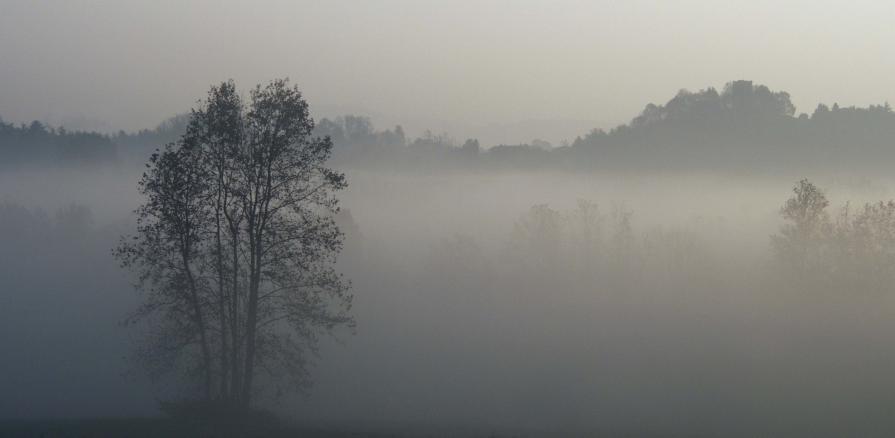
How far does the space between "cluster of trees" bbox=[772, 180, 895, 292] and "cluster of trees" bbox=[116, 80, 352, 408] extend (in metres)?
54.8

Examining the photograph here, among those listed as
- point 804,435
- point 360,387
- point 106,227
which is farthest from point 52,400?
point 106,227

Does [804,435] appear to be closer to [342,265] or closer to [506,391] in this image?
[506,391]

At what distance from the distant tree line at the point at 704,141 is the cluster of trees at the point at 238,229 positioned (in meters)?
103

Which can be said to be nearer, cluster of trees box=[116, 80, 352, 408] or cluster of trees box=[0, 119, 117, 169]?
cluster of trees box=[116, 80, 352, 408]

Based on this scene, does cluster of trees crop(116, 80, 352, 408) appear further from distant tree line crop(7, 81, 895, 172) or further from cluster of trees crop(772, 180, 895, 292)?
distant tree line crop(7, 81, 895, 172)

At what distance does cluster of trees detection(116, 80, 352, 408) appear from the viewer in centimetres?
3086

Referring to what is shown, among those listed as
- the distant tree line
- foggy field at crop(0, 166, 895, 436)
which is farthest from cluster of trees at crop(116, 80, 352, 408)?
the distant tree line

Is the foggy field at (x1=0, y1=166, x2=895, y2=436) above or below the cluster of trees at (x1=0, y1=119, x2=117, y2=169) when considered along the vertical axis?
below

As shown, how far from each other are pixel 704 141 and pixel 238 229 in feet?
445

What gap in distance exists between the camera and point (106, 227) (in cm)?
10788

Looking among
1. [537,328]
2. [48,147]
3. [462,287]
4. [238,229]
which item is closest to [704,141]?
[462,287]

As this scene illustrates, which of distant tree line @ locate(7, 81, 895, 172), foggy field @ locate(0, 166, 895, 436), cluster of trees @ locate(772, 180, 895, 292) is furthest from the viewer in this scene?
distant tree line @ locate(7, 81, 895, 172)

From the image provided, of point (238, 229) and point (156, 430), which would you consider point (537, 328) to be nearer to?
point (238, 229)

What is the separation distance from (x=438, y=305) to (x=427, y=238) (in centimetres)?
3640
